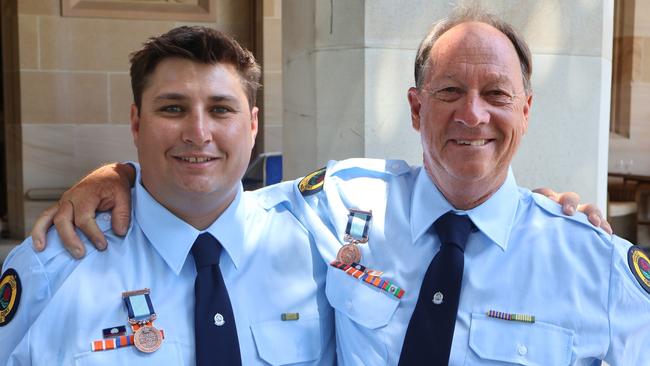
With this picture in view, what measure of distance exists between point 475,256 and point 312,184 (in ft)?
1.73

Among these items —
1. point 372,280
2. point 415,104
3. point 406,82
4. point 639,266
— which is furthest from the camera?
point 406,82

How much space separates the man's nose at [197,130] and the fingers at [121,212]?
10.7 inches

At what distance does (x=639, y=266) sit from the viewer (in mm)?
1899

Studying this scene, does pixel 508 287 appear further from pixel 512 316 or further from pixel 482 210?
pixel 482 210

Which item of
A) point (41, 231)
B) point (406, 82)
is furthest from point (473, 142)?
point (41, 231)

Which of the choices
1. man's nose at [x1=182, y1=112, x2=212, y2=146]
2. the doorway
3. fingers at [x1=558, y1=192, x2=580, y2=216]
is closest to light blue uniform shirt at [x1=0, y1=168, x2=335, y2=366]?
man's nose at [x1=182, y1=112, x2=212, y2=146]

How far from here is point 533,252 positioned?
1953mm

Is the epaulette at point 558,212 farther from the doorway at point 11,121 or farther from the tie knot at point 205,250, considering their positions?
the doorway at point 11,121

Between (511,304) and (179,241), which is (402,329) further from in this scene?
(179,241)

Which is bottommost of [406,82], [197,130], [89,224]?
[89,224]

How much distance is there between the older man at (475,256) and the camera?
1.86m

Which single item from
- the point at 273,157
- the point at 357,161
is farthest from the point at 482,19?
the point at 273,157

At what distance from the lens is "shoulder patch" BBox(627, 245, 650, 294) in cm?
186

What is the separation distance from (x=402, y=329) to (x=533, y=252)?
393 millimetres
